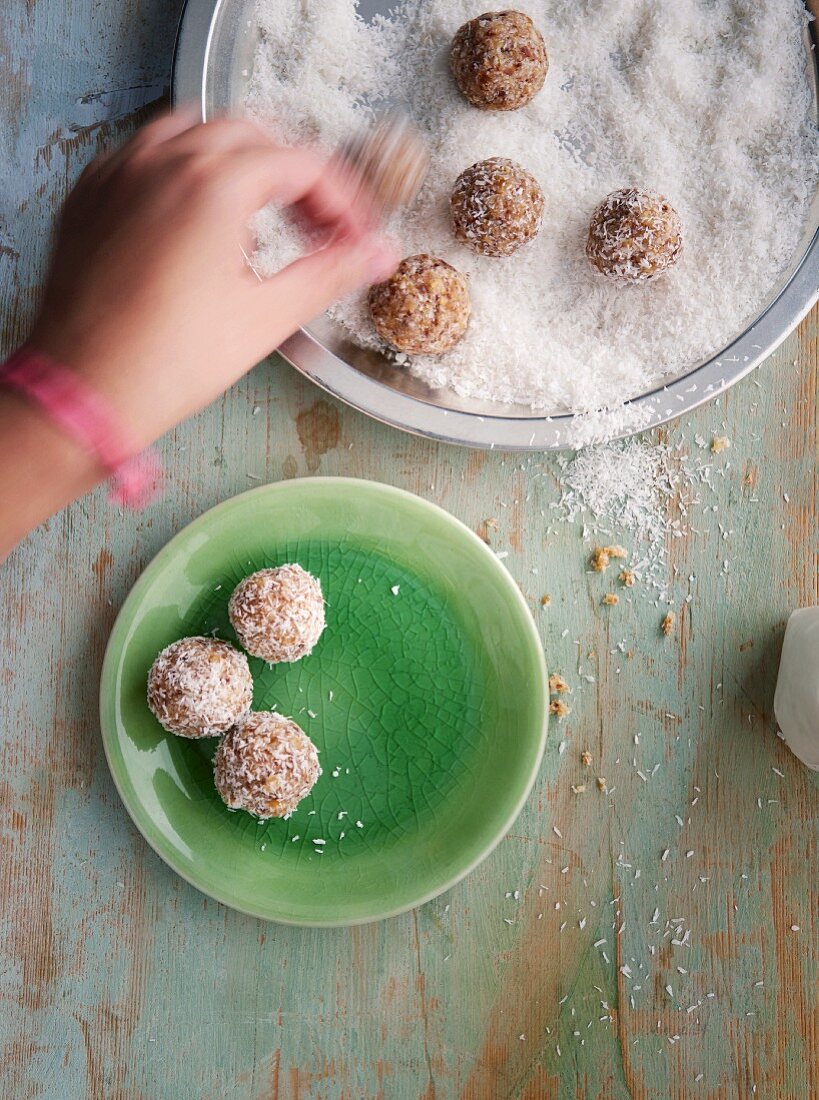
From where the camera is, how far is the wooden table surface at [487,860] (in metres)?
1.27

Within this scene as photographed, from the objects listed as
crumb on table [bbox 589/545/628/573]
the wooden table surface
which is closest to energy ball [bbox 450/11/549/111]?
the wooden table surface

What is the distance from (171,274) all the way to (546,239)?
56cm

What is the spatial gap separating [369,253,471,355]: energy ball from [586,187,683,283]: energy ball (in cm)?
19

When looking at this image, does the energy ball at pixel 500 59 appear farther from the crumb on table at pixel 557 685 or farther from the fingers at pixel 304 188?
the crumb on table at pixel 557 685

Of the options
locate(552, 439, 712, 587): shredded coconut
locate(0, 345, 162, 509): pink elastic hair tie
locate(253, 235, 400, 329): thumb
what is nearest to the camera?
locate(0, 345, 162, 509): pink elastic hair tie

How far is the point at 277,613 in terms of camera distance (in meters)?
1.13

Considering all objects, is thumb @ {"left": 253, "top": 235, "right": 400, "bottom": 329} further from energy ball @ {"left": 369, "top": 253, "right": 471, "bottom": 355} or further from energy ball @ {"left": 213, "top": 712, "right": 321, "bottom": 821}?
energy ball @ {"left": 213, "top": 712, "right": 321, "bottom": 821}

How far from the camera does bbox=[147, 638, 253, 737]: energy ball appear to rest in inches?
44.7

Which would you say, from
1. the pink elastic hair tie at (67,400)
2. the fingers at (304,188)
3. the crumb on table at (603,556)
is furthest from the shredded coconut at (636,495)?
the pink elastic hair tie at (67,400)

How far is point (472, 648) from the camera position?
4.01 ft

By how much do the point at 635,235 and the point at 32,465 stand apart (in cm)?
75

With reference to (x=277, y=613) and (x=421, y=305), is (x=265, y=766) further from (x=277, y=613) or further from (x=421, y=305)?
(x=421, y=305)

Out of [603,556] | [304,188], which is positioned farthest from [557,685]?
[304,188]

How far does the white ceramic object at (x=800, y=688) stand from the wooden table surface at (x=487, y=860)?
0.04 meters
